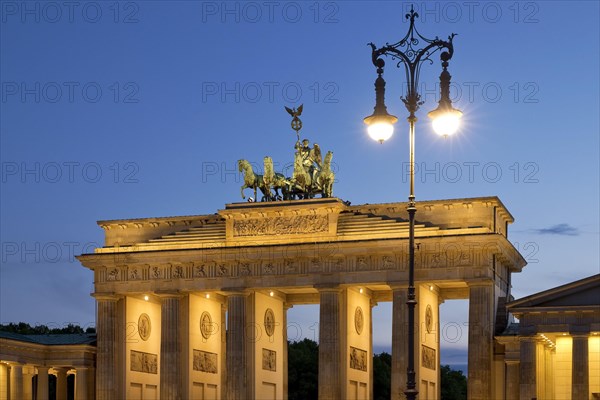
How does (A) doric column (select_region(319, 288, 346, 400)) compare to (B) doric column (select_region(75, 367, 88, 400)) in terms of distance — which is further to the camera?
(B) doric column (select_region(75, 367, 88, 400))

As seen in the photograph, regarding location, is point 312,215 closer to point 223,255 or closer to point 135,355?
point 223,255

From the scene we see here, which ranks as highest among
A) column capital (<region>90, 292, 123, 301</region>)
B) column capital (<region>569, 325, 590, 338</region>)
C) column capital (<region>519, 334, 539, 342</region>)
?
column capital (<region>90, 292, 123, 301</region>)

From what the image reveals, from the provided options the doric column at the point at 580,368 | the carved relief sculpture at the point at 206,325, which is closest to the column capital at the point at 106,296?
the carved relief sculpture at the point at 206,325

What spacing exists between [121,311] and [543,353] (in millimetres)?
33586

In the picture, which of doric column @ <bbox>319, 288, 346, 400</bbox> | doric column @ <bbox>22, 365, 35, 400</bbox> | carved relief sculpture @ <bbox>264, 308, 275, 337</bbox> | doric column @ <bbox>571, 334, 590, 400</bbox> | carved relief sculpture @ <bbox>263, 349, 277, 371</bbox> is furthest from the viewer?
carved relief sculpture @ <bbox>264, 308, 275, 337</bbox>

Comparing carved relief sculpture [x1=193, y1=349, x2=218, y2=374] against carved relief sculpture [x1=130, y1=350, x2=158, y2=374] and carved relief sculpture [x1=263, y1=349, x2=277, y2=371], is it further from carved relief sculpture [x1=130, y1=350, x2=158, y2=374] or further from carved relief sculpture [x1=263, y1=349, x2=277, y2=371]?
carved relief sculpture [x1=263, y1=349, x2=277, y2=371]

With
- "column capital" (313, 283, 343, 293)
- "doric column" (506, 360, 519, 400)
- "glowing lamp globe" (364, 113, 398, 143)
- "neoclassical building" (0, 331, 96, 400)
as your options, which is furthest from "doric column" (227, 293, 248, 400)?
"glowing lamp globe" (364, 113, 398, 143)

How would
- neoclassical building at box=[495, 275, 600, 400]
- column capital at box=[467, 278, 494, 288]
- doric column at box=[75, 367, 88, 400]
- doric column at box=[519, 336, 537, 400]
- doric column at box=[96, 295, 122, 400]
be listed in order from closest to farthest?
neoclassical building at box=[495, 275, 600, 400] → doric column at box=[519, 336, 537, 400] → column capital at box=[467, 278, 494, 288] → doric column at box=[96, 295, 122, 400] → doric column at box=[75, 367, 88, 400]

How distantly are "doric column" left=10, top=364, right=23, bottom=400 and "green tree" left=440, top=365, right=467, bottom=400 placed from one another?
73706 millimetres

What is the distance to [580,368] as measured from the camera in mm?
63906

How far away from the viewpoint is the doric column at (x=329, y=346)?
269ft

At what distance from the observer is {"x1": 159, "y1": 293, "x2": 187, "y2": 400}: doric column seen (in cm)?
8650

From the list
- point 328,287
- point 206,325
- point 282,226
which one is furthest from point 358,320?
point 206,325

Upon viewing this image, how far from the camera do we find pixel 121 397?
287ft
